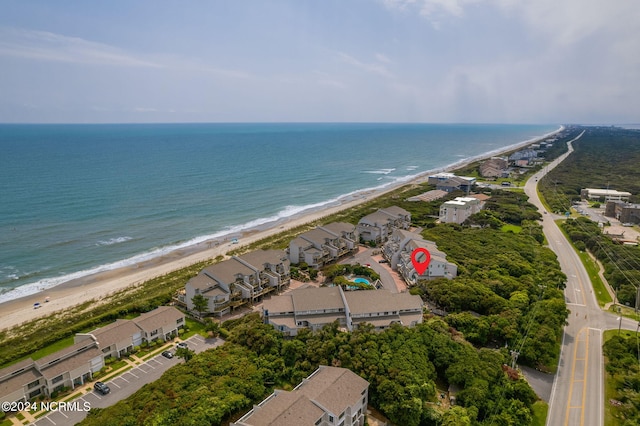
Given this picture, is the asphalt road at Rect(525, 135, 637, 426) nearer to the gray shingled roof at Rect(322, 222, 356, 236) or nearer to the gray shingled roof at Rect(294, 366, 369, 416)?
the gray shingled roof at Rect(294, 366, 369, 416)

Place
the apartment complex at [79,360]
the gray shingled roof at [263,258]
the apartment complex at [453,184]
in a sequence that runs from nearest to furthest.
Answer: the apartment complex at [79,360] → the gray shingled roof at [263,258] → the apartment complex at [453,184]

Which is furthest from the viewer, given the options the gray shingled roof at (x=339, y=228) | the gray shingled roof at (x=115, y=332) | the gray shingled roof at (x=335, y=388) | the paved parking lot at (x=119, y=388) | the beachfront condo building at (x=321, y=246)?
the gray shingled roof at (x=339, y=228)

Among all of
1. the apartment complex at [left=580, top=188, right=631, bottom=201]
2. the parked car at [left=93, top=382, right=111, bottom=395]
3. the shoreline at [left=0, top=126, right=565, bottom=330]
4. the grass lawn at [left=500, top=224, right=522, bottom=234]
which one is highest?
the apartment complex at [left=580, top=188, right=631, bottom=201]

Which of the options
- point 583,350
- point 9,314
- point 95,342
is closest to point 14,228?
point 9,314

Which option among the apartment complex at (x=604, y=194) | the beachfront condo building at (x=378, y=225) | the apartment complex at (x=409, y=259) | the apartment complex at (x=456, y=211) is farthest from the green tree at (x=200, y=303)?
the apartment complex at (x=604, y=194)

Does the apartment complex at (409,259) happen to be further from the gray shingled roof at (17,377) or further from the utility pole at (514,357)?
the gray shingled roof at (17,377)

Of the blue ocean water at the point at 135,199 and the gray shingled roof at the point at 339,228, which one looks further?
the blue ocean water at the point at 135,199

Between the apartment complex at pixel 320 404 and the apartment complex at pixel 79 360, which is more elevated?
the apartment complex at pixel 320 404

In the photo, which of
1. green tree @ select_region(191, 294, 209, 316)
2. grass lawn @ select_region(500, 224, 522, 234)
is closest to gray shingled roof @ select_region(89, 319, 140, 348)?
green tree @ select_region(191, 294, 209, 316)
